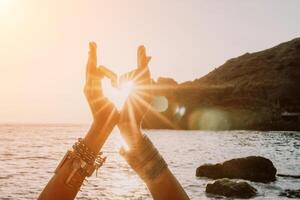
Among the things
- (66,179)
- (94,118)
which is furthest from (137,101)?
(66,179)

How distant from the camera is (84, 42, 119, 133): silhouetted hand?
3254mm

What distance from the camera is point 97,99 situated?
3.30m

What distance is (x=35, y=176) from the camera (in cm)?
3055

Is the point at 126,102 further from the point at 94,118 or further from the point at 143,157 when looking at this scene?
the point at 143,157

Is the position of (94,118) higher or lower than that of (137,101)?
lower

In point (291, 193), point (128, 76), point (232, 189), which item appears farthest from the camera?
point (291, 193)

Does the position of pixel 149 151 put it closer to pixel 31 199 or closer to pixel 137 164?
pixel 137 164

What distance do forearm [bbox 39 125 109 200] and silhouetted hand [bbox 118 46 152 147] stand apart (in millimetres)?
228

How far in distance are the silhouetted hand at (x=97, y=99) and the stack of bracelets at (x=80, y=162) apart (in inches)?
9.7

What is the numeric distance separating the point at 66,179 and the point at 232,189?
60.3 ft

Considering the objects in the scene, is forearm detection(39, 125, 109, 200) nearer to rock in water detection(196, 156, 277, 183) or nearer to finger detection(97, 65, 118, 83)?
finger detection(97, 65, 118, 83)

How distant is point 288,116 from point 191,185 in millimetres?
180331

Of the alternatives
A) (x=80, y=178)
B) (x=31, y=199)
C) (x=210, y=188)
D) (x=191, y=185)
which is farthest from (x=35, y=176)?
(x=80, y=178)

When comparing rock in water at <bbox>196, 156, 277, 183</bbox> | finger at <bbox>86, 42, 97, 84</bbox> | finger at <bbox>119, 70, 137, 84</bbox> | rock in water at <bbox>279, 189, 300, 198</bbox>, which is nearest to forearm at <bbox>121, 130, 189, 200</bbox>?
finger at <bbox>119, 70, 137, 84</bbox>
